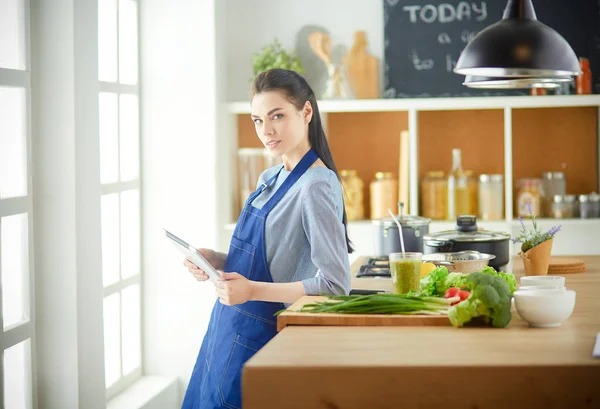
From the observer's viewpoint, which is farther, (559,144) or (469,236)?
(559,144)

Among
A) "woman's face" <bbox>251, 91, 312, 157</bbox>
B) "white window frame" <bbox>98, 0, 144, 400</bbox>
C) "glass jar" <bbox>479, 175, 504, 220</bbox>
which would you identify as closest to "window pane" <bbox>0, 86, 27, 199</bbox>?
"woman's face" <bbox>251, 91, 312, 157</bbox>

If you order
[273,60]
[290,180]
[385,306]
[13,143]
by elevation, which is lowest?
[385,306]

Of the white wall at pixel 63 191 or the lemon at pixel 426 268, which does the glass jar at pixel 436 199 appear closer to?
the lemon at pixel 426 268

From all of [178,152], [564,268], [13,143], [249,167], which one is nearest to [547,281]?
[564,268]

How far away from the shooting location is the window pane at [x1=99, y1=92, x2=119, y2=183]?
412cm

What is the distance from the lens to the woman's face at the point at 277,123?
2701mm

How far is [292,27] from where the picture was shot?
5035 mm

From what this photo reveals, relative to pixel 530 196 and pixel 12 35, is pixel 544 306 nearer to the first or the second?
pixel 12 35

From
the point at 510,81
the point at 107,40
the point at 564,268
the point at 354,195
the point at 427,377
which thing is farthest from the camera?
the point at 354,195

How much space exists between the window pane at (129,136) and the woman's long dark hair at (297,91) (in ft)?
6.03

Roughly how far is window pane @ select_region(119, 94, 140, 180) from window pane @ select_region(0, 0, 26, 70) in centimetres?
134

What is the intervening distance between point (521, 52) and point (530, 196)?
1.94 metres

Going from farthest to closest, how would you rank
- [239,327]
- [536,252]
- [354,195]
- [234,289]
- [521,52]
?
[354,195] → [536,252] → [521,52] → [239,327] → [234,289]

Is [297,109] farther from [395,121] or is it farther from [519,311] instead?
[395,121]
